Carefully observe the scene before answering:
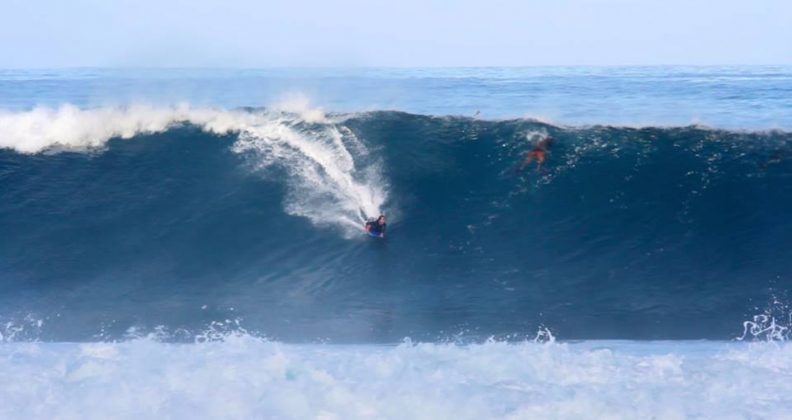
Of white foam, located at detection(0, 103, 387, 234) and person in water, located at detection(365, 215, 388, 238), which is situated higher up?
white foam, located at detection(0, 103, 387, 234)

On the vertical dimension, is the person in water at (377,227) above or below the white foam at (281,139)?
below

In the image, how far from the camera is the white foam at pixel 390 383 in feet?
21.6

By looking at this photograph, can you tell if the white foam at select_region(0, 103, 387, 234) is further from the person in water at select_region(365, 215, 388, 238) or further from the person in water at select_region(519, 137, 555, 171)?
the person in water at select_region(519, 137, 555, 171)

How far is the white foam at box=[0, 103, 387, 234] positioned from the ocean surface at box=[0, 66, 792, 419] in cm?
3

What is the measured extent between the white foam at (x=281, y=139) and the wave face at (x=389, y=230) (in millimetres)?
29

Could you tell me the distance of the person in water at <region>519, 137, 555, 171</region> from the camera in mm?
11852

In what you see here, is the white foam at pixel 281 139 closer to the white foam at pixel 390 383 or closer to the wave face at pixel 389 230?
the wave face at pixel 389 230

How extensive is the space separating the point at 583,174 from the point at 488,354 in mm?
4806

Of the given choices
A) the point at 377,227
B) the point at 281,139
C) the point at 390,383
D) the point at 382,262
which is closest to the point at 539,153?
the point at 377,227

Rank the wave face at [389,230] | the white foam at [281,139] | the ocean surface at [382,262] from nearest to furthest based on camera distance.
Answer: the ocean surface at [382,262] → the wave face at [389,230] → the white foam at [281,139]

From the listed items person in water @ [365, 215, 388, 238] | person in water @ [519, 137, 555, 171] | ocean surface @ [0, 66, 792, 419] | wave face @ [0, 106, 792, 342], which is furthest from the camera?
person in water @ [519, 137, 555, 171]

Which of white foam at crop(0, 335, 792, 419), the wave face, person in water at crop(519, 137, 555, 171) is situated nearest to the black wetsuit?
the wave face

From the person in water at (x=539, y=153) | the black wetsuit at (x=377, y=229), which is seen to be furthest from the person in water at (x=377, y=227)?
the person in water at (x=539, y=153)

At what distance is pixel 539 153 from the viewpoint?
39.4 feet
